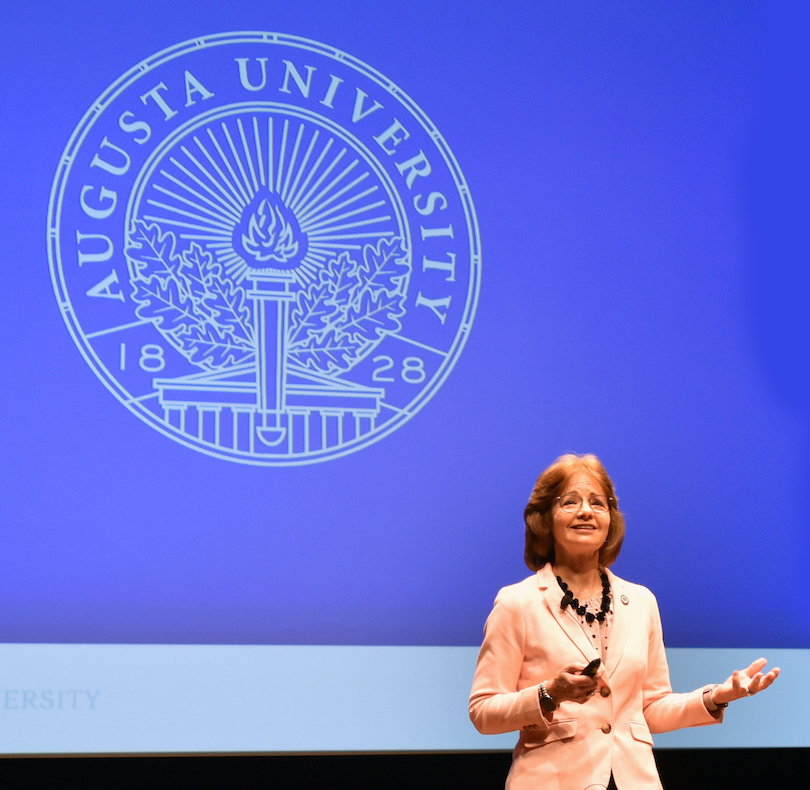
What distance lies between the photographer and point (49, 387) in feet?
9.27

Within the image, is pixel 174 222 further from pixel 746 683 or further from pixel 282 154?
pixel 746 683

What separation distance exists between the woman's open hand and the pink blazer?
0.08 m

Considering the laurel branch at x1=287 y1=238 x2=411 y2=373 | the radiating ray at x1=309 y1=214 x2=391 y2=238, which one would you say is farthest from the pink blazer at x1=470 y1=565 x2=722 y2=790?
the radiating ray at x1=309 y1=214 x2=391 y2=238

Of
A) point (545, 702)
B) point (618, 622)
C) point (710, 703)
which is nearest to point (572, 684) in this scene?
point (545, 702)

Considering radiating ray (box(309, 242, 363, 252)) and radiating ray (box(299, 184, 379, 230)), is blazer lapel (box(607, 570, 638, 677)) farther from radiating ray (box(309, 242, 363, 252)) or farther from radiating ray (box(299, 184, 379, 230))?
radiating ray (box(299, 184, 379, 230))

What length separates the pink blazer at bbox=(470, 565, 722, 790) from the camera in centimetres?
207

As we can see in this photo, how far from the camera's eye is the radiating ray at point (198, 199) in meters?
2.94

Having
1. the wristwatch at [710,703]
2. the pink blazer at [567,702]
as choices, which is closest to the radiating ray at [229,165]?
the pink blazer at [567,702]

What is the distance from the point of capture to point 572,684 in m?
1.85

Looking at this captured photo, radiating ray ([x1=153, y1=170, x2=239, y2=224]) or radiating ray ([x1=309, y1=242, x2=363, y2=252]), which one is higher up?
radiating ray ([x1=153, y1=170, x2=239, y2=224])

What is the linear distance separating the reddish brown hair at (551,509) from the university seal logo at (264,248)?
0.81 meters

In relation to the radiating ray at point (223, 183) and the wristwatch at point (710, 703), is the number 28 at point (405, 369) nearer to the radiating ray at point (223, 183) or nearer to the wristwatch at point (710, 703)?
the radiating ray at point (223, 183)

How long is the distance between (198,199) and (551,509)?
1470mm

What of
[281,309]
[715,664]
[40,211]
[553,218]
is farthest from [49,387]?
[715,664]
